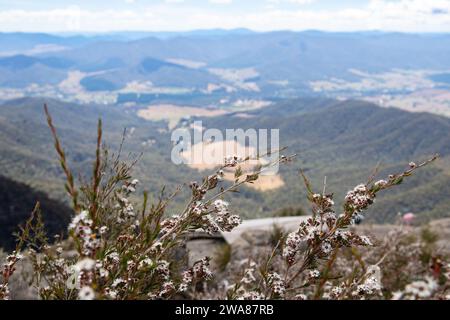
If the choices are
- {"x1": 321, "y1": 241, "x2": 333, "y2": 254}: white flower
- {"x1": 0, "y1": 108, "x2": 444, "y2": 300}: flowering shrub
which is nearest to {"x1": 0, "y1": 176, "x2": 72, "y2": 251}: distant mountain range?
{"x1": 0, "y1": 108, "x2": 444, "y2": 300}: flowering shrub

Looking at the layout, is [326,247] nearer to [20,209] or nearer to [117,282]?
[117,282]

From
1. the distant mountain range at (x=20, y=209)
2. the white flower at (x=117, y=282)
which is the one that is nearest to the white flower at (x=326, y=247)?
the white flower at (x=117, y=282)

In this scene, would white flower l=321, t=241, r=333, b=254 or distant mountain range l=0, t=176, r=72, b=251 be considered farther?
distant mountain range l=0, t=176, r=72, b=251

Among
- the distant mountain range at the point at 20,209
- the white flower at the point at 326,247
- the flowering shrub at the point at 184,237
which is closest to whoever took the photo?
the flowering shrub at the point at 184,237

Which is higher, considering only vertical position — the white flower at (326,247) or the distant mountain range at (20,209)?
the white flower at (326,247)

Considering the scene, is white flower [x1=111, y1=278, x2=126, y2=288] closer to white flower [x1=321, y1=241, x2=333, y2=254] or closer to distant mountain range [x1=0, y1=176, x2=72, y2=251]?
white flower [x1=321, y1=241, x2=333, y2=254]

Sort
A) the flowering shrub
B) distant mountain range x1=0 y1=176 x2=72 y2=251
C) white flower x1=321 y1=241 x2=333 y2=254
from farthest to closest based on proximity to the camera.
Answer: distant mountain range x1=0 y1=176 x2=72 y2=251
white flower x1=321 y1=241 x2=333 y2=254
the flowering shrub

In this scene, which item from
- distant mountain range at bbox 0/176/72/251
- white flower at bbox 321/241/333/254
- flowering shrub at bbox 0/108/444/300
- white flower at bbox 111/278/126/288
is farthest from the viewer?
distant mountain range at bbox 0/176/72/251

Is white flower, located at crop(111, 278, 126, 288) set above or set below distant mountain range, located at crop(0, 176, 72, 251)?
above

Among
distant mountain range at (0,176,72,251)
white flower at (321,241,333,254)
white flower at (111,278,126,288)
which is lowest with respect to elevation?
distant mountain range at (0,176,72,251)

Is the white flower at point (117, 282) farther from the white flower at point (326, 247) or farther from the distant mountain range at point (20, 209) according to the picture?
the distant mountain range at point (20, 209)
